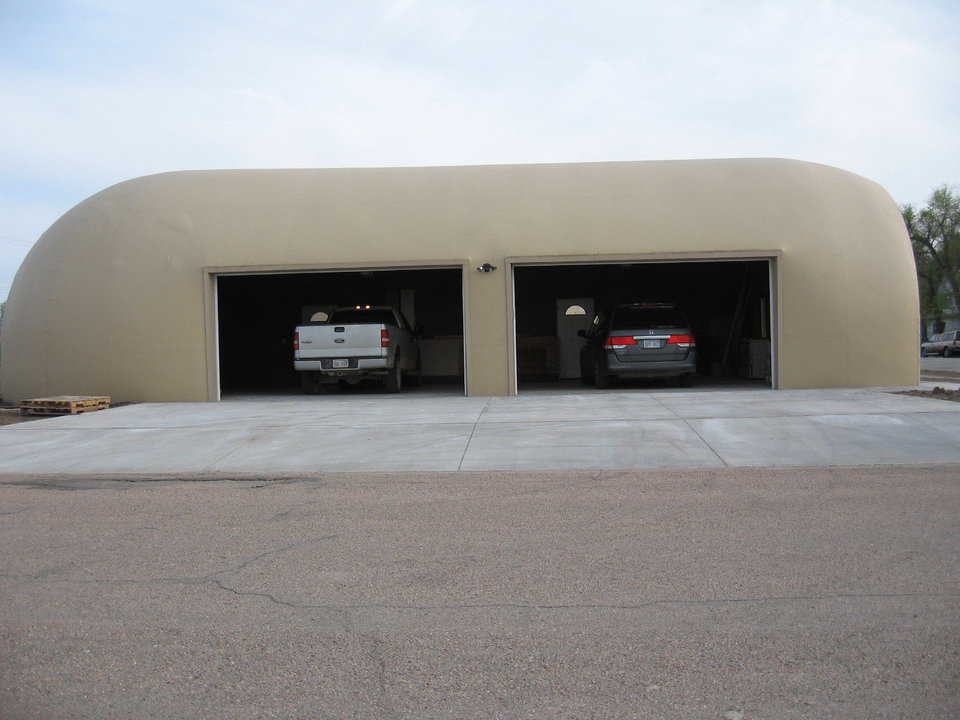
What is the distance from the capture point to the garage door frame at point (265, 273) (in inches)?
659

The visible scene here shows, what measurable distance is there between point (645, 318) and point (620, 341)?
87 cm

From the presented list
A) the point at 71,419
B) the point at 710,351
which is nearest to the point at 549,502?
the point at 71,419

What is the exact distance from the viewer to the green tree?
55719 mm

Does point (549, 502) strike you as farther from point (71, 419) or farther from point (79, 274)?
point (79, 274)

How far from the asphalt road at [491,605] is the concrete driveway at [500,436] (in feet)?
5.98

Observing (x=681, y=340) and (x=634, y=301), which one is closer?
(x=681, y=340)

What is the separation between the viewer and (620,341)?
16.8 meters

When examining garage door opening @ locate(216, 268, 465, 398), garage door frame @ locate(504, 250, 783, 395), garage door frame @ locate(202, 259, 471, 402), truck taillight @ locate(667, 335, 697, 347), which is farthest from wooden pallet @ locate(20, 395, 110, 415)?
truck taillight @ locate(667, 335, 697, 347)

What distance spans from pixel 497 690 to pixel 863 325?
590 inches

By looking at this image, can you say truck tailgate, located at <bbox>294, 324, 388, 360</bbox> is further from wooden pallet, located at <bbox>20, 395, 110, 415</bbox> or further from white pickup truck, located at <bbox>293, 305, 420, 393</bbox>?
wooden pallet, located at <bbox>20, 395, 110, 415</bbox>

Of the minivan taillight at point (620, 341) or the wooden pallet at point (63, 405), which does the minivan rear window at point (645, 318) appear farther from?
the wooden pallet at point (63, 405)

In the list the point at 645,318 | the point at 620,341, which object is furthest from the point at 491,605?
the point at 645,318

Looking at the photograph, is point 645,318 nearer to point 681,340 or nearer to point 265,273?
point 681,340

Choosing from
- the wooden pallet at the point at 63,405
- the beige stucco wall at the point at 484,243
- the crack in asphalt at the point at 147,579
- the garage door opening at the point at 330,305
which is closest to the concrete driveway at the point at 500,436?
the wooden pallet at the point at 63,405
